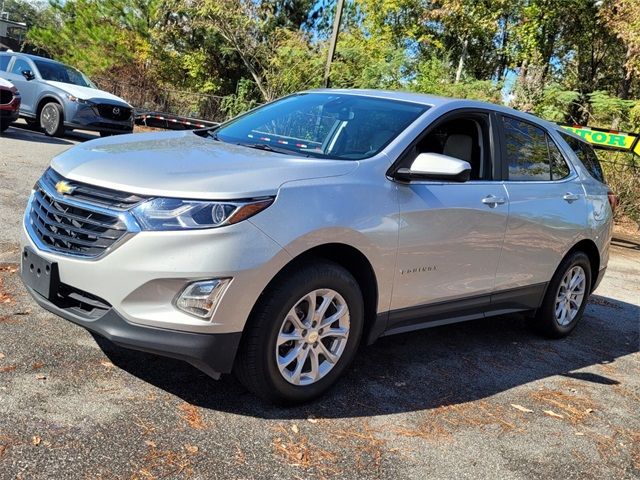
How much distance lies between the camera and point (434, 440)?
3.55 metres

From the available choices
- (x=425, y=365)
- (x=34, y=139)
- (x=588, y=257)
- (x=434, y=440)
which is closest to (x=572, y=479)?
(x=434, y=440)

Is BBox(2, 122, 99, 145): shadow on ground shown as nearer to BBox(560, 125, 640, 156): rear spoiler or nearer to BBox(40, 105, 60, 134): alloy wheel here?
BBox(40, 105, 60, 134): alloy wheel

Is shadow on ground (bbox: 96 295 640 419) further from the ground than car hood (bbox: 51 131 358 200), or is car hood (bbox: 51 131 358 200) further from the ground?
car hood (bbox: 51 131 358 200)

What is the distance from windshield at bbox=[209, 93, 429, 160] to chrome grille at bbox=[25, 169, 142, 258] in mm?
1149

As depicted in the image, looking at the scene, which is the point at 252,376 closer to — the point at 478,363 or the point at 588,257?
the point at 478,363

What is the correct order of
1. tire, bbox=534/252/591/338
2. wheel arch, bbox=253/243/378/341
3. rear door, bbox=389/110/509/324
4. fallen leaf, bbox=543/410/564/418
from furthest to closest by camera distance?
tire, bbox=534/252/591/338, fallen leaf, bbox=543/410/564/418, rear door, bbox=389/110/509/324, wheel arch, bbox=253/243/378/341

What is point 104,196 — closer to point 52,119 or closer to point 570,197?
point 570,197

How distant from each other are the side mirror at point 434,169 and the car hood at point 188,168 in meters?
0.36

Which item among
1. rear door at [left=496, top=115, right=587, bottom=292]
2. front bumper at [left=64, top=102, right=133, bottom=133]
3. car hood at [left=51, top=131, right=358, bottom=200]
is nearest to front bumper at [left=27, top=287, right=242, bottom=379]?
car hood at [left=51, top=131, right=358, bottom=200]

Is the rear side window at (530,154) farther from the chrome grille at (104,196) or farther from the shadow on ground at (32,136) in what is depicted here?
the shadow on ground at (32,136)

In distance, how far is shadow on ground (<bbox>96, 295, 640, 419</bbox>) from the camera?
12.2 ft

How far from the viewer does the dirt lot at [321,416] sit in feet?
9.78

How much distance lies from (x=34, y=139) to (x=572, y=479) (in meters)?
12.7

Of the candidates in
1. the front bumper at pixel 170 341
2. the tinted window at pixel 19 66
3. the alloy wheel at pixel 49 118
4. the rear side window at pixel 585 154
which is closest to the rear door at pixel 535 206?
the rear side window at pixel 585 154
